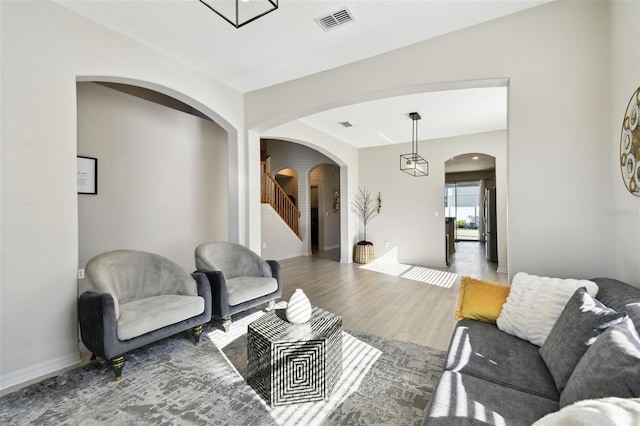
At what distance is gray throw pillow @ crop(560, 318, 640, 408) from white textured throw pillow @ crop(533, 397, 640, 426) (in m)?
0.26

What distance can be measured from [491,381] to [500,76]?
2.45 metres

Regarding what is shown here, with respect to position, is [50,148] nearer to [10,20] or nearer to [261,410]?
[10,20]

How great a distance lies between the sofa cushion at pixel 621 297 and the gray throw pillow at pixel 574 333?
0.08 meters

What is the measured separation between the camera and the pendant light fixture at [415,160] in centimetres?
526

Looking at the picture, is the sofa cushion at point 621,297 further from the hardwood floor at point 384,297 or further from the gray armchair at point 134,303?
the gray armchair at point 134,303

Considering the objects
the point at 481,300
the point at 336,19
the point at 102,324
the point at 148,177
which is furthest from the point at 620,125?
the point at 148,177

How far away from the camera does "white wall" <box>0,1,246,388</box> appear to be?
2.19m

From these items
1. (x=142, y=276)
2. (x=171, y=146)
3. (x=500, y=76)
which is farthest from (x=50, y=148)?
(x=500, y=76)

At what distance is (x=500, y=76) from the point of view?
8.54 ft

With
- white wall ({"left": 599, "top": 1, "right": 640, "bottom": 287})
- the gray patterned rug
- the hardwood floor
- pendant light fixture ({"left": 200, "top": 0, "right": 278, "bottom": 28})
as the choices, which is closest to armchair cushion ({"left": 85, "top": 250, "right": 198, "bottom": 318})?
the gray patterned rug

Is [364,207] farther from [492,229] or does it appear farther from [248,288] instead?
[248,288]

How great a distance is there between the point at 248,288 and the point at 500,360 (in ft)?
Result: 7.61

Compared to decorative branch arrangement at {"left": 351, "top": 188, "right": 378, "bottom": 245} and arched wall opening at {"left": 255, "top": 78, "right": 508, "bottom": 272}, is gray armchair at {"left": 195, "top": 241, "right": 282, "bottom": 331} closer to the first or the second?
arched wall opening at {"left": 255, "top": 78, "right": 508, "bottom": 272}

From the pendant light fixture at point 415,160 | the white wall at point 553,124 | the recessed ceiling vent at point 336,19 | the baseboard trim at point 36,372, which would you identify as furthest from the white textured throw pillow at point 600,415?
the pendant light fixture at point 415,160
